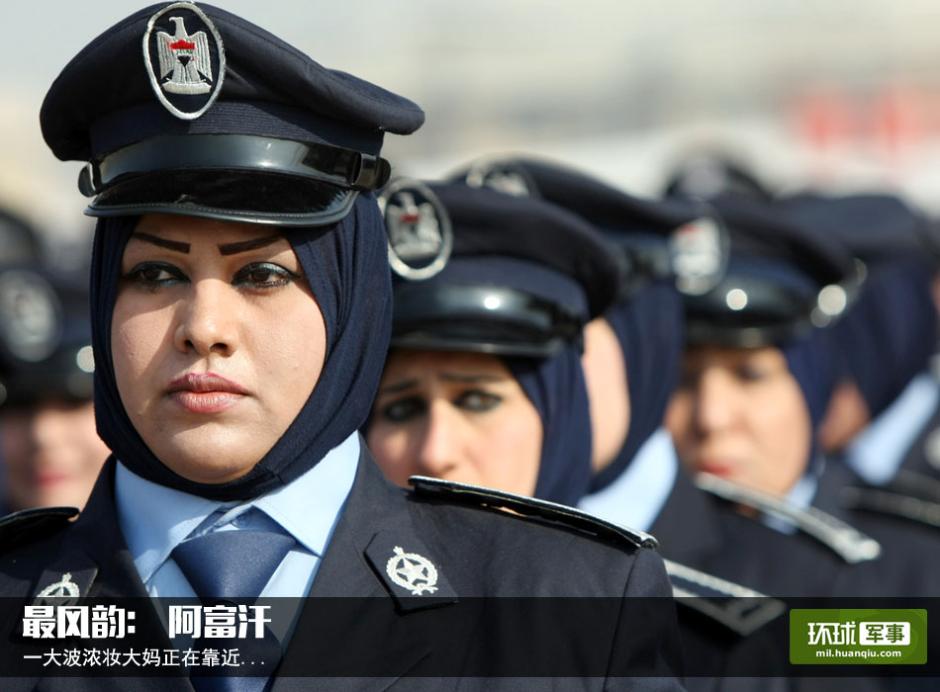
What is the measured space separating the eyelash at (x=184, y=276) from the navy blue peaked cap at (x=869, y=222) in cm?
468

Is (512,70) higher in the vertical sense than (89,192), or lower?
higher

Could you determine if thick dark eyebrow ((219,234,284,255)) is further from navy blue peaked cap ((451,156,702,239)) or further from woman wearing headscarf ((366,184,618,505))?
navy blue peaked cap ((451,156,702,239))

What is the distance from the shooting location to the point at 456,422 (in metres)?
4.35

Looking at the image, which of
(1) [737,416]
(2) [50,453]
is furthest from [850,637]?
(2) [50,453]

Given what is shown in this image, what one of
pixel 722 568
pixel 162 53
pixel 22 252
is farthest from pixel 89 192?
pixel 22 252

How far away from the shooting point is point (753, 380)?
6.09 metres

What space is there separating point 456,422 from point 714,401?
1792mm

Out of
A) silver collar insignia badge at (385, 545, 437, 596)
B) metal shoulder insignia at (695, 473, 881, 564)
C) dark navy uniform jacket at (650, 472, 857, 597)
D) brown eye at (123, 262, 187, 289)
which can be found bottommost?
silver collar insignia badge at (385, 545, 437, 596)

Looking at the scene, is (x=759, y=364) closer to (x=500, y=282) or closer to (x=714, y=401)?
(x=714, y=401)

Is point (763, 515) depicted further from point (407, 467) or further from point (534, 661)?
point (534, 661)

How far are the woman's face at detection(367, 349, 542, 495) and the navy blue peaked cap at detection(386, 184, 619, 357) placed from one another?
0.22 feet

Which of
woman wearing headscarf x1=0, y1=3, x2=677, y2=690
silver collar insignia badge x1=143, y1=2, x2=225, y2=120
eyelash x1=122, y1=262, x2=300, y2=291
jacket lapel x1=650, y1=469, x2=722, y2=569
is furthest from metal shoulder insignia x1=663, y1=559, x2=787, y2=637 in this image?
silver collar insignia badge x1=143, y1=2, x2=225, y2=120

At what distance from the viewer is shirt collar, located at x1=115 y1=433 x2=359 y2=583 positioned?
121 inches

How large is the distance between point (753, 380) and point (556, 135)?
29270 millimetres
